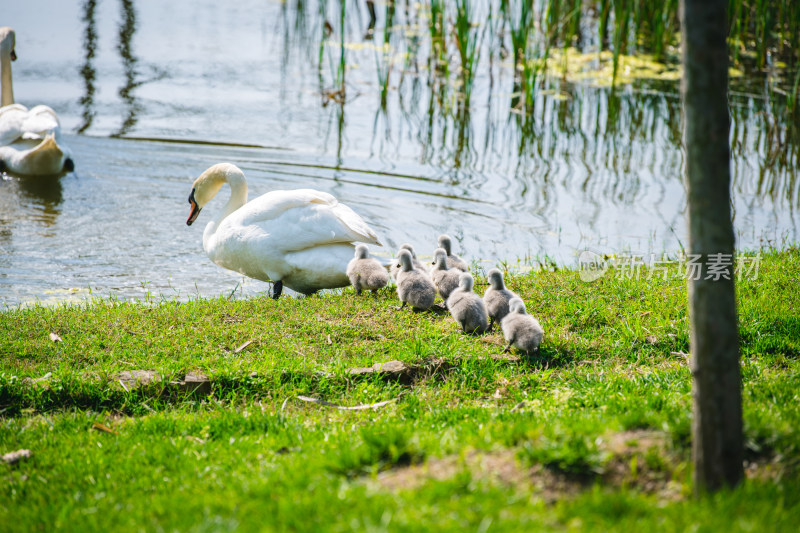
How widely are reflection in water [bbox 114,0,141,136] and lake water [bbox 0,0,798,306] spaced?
2.7 inches

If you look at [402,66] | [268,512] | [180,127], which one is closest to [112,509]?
[268,512]

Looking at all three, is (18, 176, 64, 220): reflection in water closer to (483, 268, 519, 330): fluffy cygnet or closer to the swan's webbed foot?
the swan's webbed foot

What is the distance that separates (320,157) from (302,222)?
543 cm

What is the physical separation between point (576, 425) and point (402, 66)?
14.8m

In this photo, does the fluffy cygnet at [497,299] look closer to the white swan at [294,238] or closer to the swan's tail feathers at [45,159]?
the white swan at [294,238]

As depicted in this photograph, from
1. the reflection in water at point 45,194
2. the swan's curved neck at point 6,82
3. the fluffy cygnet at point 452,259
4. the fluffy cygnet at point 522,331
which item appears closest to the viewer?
the fluffy cygnet at point 522,331

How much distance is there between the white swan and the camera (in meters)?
7.61

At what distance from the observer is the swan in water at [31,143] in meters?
11.4

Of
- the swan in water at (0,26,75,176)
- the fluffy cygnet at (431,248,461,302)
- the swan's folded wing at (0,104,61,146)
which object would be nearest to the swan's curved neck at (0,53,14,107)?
the swan in water at (0,26,75,176)

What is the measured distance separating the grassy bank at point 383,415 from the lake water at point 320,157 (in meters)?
1.85

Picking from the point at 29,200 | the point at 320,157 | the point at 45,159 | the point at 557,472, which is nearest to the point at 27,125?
the point at 45,159

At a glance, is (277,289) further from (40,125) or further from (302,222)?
(40,125)

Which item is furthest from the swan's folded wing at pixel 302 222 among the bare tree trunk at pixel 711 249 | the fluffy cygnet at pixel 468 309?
the bare tree trunk at pixel 711 249

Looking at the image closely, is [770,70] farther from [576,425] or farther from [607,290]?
[576,425]
